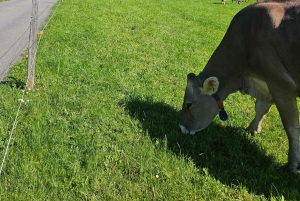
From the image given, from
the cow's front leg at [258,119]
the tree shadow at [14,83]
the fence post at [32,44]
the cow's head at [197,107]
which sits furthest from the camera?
the tree shadow at [14,83]

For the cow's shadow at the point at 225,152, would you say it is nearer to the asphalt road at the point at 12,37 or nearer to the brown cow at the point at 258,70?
the brown cow at the point at 258,70

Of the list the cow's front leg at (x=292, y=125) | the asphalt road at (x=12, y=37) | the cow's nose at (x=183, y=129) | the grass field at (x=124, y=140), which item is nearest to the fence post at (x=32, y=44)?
the grass field at (x=124, y=140)

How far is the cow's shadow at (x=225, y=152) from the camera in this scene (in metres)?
4.05

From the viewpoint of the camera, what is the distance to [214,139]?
5.16m

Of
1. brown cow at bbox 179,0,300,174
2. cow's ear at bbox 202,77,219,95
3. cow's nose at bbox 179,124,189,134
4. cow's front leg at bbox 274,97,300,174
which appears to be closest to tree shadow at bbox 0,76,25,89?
cow's nose at bbox 179,124,189,134

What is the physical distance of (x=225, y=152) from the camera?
4816 mm

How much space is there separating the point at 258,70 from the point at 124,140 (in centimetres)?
222

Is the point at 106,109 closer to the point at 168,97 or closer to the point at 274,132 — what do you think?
the point at 168,97

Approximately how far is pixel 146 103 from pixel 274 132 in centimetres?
242

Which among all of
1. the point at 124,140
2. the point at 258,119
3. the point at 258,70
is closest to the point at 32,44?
the point at 124,140

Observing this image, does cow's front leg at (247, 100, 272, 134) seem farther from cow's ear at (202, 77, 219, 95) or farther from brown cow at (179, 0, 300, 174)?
cow's ear at (202, 77, 219, 95)

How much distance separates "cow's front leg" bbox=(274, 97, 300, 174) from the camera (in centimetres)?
427

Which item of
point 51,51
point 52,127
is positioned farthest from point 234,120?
point 51,51

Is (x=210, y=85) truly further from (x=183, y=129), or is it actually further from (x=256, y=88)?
(x=183, y=129)
